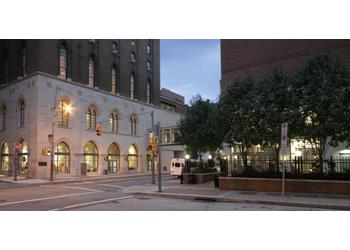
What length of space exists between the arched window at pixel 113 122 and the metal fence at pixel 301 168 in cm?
3014

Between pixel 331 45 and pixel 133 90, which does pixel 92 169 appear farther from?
pixel 331 45

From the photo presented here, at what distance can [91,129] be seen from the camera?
150 ft

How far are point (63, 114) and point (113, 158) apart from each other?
11.2 m

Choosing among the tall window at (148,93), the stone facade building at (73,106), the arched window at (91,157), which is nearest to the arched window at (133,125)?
the stone facade building at (73,106)

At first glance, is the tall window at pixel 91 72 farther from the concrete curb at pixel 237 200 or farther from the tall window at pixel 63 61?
the concrete curb at pixel 237 200

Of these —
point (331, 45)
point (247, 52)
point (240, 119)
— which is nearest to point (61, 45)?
point (247, 52)

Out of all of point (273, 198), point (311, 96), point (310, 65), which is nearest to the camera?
point (273, 198)

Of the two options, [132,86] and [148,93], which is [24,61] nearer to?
[132,86]

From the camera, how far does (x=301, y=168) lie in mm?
20109

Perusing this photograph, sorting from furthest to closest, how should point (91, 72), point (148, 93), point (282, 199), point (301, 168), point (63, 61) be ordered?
1. point (148, 93)
2. point (91, 72)
3. point (63, 61)
4. point (301, 168)
5. point (282, 199)

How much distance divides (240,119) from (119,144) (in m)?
32.3

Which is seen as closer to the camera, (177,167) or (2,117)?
(177,167)

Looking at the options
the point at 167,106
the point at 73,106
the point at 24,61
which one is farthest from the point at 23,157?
the point at 167,106

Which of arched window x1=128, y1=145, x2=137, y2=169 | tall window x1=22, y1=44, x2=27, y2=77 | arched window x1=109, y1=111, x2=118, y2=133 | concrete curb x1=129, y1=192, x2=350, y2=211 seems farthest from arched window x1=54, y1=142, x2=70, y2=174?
concrete curb x1=129, y1=192, x2=350, y2=211
